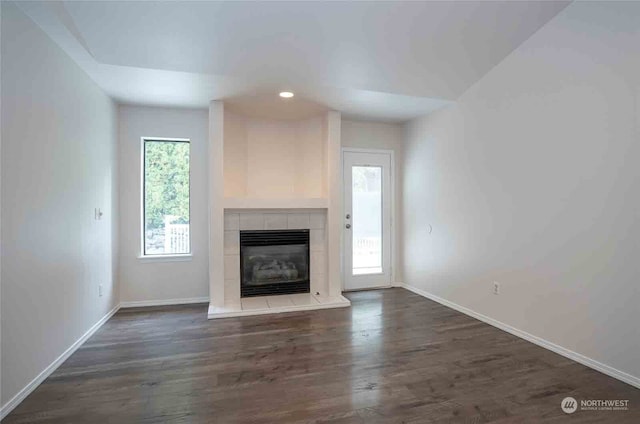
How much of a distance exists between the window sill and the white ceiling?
190cm

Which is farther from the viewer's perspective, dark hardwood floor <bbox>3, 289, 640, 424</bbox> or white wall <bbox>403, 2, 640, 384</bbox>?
white wall <bbox>403, 2, 640, 384</bbox>

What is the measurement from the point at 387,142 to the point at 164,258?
3537mm

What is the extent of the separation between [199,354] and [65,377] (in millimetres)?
919

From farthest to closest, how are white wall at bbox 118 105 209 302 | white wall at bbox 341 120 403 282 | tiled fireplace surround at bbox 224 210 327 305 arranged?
white wall at bbox 341 120 403 282 < tiled fireplace surround at bbox 224 210 327 305 < white wall at bbox 118 105 209 302

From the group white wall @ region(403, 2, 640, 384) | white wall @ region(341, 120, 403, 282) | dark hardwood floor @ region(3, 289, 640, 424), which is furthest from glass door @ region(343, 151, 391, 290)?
dark hardwood floor @ region(3, 289, 640, 424)

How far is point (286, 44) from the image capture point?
2914 mm

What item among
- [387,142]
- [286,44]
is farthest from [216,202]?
[387,142]

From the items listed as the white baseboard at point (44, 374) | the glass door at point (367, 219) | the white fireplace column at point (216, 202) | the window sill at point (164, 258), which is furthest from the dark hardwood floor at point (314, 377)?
the glass door at point (367, 219)

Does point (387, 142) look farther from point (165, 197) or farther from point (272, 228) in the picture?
point (165, 197)

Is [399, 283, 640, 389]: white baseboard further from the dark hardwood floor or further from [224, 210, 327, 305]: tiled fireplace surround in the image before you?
[224, 210, 327, 305]: tiled fireplace surround

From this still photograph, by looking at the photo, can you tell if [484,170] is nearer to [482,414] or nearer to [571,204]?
[571,204]

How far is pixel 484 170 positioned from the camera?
3627mm

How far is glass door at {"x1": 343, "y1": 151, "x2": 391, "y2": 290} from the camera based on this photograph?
4.93 meters

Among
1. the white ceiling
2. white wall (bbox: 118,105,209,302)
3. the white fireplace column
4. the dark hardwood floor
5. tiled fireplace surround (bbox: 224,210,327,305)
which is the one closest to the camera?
the dark hardwood floor
